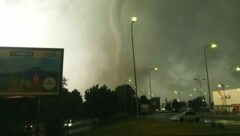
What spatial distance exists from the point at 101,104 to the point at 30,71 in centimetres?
6858

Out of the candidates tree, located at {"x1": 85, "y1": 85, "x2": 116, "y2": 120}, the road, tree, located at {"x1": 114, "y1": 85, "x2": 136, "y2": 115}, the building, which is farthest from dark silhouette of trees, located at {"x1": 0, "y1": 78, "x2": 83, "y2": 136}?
the building

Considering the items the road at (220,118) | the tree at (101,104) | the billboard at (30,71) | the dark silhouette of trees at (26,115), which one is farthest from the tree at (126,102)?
the billboard at (30,71)

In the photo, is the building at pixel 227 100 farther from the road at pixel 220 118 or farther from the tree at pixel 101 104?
the tree at pixel 101 104

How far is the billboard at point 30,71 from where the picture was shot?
93.6ft

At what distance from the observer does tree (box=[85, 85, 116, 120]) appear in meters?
95.1

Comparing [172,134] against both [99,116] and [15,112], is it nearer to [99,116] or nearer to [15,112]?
[15,112]

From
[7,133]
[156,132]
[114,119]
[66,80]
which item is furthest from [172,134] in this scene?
[114,119]

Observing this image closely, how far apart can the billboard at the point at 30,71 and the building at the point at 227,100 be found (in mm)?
83523

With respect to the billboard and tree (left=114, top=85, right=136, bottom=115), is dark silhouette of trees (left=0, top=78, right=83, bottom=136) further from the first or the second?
tree (left=114, top=85, right=136, bottom=115)

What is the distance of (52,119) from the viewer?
1874 inches

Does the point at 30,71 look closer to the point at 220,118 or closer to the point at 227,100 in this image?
the point at 220,118

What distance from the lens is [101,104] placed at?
317 ft

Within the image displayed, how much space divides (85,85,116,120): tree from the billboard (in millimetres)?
66595

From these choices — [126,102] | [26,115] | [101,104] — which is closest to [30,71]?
[26,115]
